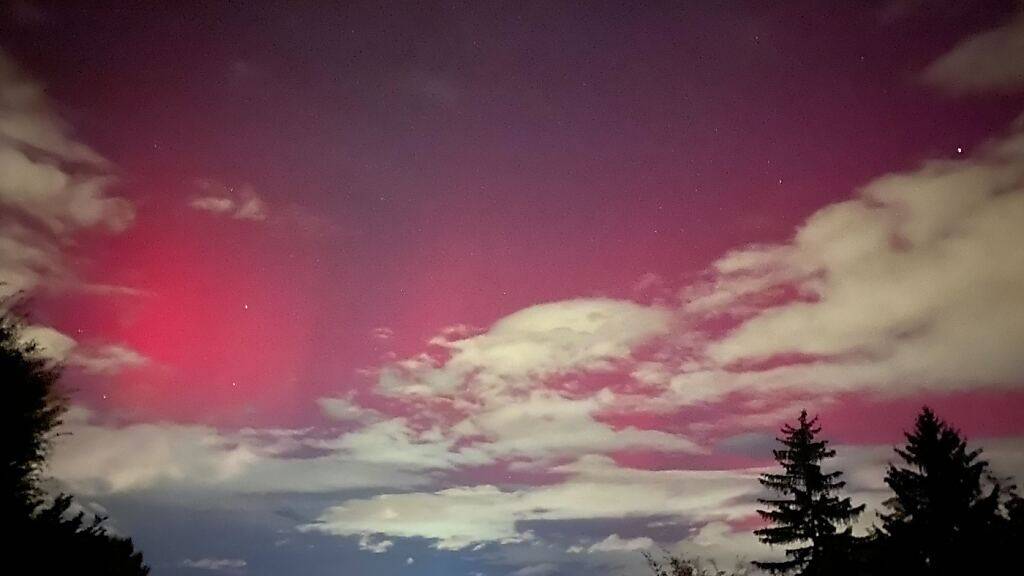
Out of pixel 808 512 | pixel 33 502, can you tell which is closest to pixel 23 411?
pixel 33 502

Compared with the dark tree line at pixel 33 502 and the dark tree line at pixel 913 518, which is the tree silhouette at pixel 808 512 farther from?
the dark tree line at pixel 33 502

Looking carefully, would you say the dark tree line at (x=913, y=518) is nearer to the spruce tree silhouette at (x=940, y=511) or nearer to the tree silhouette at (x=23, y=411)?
the spruce tree silhouette at (x=940, y=511)

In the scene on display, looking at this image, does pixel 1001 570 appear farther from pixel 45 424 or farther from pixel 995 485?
pixel 45 424

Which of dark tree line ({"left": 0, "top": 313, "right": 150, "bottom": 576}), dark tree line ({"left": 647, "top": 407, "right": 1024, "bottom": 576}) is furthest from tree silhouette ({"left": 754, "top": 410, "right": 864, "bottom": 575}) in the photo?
dark tree line ({"left": 0, "top": 313, "right": 150, "bottom": 576})

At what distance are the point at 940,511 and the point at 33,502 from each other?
3527 cm

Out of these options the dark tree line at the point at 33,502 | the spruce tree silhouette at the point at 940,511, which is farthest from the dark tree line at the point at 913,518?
the dark tree line at the point at 33,502

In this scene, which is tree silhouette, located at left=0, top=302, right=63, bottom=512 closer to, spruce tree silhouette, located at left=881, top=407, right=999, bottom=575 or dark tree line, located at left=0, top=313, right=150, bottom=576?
dark tree line, located at left=0, top=313, right=150, bottom=576

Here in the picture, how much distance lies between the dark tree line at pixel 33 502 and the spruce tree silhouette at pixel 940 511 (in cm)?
2889

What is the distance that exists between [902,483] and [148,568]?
32.3 metres

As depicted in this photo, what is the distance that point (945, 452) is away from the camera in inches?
1051

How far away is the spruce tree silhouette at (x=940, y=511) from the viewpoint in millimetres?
24250

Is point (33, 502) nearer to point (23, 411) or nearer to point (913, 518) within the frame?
point (23, 411)

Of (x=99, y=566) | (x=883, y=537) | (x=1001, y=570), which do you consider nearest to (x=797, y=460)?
(x=883, y=537)

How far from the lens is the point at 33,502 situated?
26.1m
